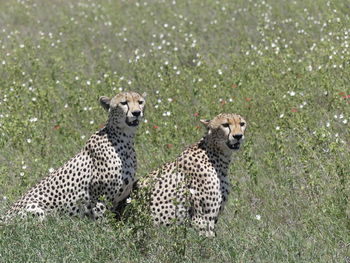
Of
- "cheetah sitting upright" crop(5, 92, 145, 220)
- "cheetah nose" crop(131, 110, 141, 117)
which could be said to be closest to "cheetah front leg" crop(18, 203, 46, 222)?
"cheetah sitting upright" crop(5, 92, 145, 220)

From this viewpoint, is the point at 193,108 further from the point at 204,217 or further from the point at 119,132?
the point at 204,217

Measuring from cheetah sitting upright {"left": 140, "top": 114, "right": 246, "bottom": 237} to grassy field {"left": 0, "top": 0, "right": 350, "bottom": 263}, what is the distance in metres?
0.16

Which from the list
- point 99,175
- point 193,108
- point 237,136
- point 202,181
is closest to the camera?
point 237,136

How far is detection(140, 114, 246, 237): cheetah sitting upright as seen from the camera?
6.36 m

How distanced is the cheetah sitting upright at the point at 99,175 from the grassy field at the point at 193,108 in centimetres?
21

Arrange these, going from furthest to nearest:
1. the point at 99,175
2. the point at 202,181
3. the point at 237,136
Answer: the point at 99,175
the point at 202,181
the point at 237,136

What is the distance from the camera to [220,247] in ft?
19.9

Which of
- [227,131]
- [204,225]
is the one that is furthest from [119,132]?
[204,225]

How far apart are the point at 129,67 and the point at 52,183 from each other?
Answer: 20.4 feet

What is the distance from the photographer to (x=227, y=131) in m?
6.34

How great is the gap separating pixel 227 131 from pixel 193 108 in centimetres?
390

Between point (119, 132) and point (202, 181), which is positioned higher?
point (119, 132)

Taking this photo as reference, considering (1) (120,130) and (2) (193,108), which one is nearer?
(1) (120,130)

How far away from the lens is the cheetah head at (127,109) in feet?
21.2
